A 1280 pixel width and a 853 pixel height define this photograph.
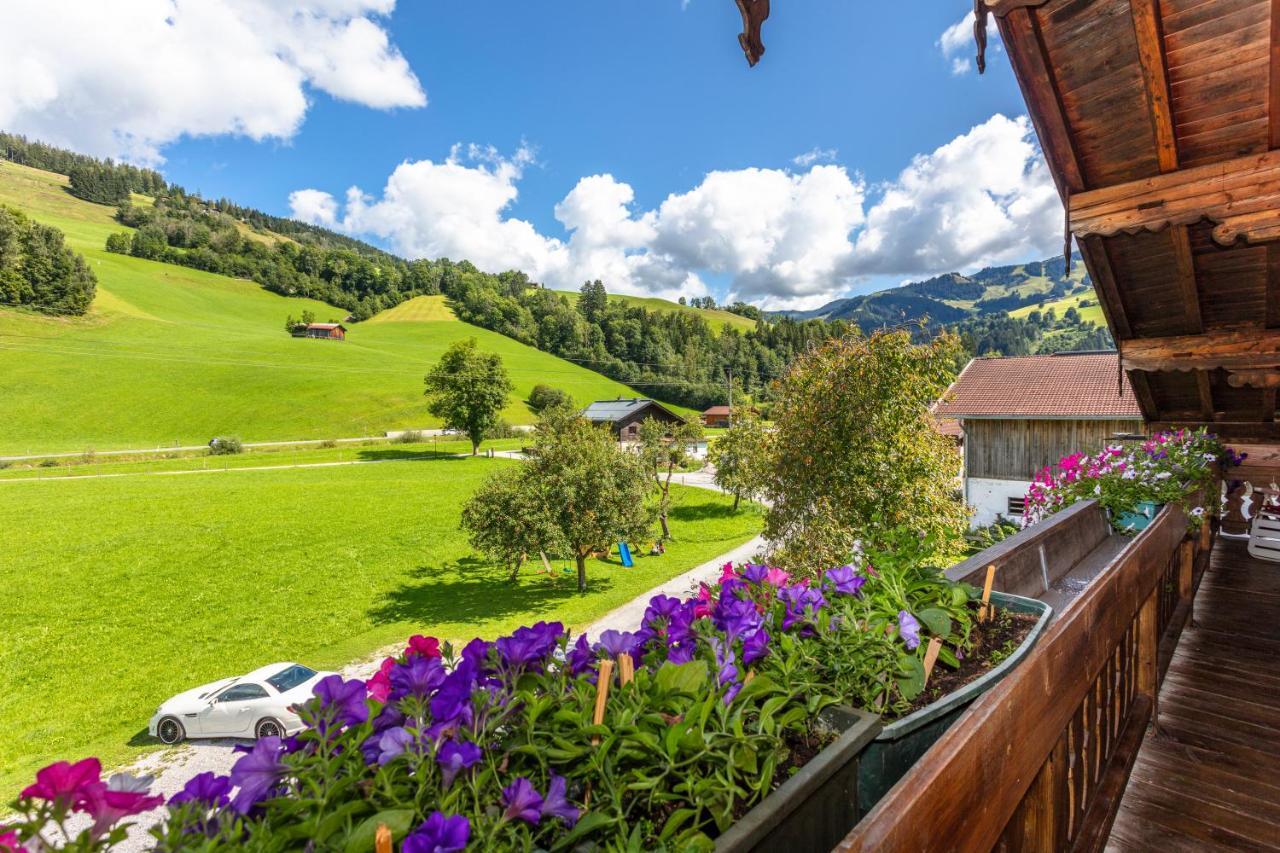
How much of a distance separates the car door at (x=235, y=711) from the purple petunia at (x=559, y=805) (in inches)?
337

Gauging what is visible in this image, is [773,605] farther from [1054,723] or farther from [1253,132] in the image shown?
[1253,132]

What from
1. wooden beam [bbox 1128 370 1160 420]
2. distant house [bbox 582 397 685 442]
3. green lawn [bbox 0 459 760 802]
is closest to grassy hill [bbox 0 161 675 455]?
distant house [bbox 582 397 685 442]

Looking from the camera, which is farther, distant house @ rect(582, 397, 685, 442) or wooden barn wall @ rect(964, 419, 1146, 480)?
distant house @ rect(582, 397, 685, 442)

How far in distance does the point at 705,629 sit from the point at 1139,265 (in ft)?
15.6

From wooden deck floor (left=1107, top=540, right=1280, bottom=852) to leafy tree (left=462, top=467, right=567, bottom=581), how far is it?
10.2 metres

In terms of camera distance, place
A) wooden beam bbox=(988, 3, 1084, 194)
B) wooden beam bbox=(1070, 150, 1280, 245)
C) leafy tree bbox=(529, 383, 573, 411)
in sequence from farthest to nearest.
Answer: leafy tree bbox=(529, 383, 573, 411) < wooden beam bbox=(1070, 150, 1280, 245) < wooden beam bbox=(988, 3, 1084, 194)

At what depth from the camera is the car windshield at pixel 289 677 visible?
7383 millimetres

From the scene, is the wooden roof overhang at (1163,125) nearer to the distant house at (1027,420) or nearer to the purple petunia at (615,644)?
the purple petunia at (615,644)

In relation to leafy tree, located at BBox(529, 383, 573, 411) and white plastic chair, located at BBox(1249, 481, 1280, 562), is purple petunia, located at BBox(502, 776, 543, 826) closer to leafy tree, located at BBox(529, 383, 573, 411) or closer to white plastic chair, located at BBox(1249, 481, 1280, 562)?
white plastic chair, located at BBox(1249, 481, 1280, 562)

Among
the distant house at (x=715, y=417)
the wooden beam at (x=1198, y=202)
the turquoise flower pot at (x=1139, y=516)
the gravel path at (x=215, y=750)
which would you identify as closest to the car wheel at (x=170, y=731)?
the gravel path at (x=215, y=750)

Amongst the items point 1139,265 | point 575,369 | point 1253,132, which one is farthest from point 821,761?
point 575,369

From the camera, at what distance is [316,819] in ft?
1.96

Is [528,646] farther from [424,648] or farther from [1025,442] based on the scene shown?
[1025,442]

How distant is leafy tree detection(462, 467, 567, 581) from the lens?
1189cm
